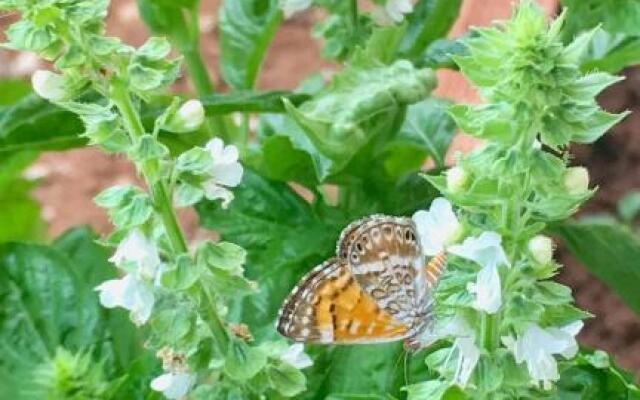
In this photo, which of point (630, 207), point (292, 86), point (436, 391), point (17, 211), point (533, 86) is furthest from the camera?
point (292, 86)

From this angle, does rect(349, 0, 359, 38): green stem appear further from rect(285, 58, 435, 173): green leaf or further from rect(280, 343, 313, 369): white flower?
rect(280, 343, 313, 369): white flower

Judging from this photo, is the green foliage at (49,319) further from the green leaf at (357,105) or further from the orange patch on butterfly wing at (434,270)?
the orange patch on butterfly wing at (434,270)

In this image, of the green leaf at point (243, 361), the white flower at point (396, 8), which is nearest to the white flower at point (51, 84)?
the green leaf at point (243, 361)

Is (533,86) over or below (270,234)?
over

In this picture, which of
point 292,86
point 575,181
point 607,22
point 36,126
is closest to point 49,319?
point 36,126

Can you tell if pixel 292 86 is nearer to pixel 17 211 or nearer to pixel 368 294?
pixel 17 211

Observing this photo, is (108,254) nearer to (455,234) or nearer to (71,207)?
(455,234)
